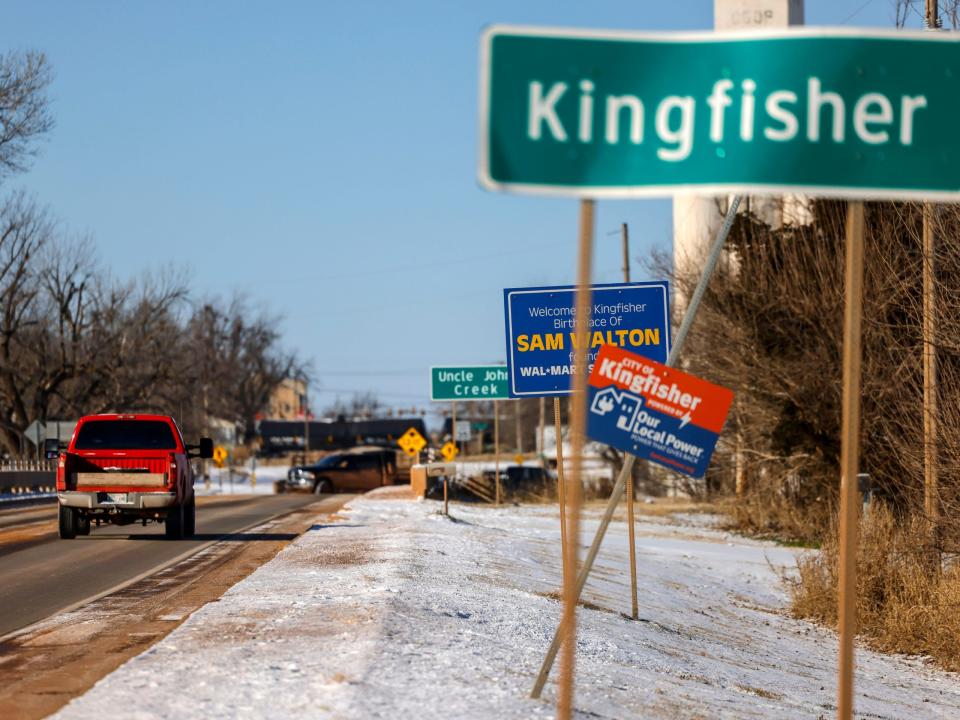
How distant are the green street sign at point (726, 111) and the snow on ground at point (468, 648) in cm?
322

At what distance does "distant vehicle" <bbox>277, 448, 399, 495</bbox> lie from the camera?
163 ft

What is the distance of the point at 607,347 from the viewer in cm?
789

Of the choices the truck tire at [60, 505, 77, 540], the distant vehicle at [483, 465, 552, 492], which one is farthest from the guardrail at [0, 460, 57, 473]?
the truck tire at [60, 505, 77, 540]

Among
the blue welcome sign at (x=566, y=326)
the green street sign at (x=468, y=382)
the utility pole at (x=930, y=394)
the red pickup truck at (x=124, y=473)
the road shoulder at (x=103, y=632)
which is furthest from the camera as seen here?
the green street sign at (x=468, y=382)

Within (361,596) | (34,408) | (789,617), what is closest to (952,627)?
(789,617)

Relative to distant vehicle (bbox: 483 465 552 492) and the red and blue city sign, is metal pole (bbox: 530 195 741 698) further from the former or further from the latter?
distant vehicle (bbox: 483 465 552 492)

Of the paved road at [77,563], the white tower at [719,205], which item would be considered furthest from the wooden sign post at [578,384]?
the white tower at [719,205]

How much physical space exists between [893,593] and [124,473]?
1106 centimetres

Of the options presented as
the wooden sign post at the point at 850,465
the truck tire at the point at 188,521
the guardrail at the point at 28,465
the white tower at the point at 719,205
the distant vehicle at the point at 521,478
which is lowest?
the distant vehicle at the point at 521,478

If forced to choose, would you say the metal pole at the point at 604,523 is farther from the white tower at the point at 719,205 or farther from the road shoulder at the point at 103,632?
the white tower at the point at 719,205

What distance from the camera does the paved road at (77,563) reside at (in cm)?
1294

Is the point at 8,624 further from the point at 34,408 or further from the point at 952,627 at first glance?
the point at 34,408

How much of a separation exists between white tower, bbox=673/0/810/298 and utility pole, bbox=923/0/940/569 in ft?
39.4

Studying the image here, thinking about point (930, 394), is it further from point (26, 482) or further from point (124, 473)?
point (26, 482)
